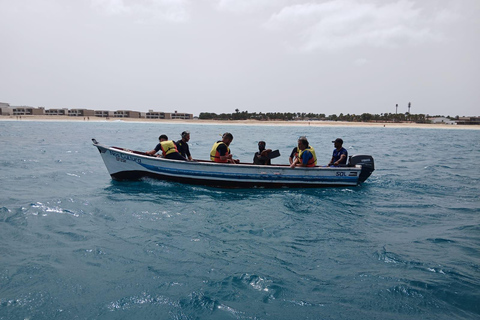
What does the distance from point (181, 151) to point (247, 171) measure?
105 inches

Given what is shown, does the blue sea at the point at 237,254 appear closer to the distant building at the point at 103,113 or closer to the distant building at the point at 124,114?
the distant building at the point at 124,114

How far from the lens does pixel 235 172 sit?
11.7 metres

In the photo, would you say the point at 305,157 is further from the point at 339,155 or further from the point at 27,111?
the point at 27,111

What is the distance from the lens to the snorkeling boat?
11.7 metres

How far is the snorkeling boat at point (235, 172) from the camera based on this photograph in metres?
11.7

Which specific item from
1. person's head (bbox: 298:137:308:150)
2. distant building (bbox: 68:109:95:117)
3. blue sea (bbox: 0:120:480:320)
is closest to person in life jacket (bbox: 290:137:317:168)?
person's head (bbox: 298:137:308:150)

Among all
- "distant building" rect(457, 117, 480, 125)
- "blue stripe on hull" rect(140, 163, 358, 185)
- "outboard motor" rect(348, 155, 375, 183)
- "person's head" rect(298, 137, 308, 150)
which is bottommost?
"blue stripe on hull" rect(140, 163, 358, 185)

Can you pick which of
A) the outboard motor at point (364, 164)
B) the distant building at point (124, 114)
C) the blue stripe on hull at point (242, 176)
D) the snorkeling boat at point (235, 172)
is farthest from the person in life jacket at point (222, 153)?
the distant building at point (124, 114)

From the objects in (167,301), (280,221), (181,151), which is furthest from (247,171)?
(167,301)

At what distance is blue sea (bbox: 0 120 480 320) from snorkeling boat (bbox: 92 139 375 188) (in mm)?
548

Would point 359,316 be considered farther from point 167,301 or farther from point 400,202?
point 400,202

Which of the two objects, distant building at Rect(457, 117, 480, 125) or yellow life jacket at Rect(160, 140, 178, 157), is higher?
distant building at Rect(457, 117, 480, 125)

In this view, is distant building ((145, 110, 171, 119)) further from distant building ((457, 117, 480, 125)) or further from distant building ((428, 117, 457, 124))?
distant building ((457, 117, 480, 125))

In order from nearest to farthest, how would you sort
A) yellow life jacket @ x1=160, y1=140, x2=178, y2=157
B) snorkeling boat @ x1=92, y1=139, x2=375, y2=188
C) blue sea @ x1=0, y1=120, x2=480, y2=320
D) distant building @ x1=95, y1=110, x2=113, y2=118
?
blue sea @ x1=0, y1=120, x2=480, y2=320
snorkeling boat @ x1=92, y1=139, x2=375, y2=188
yellow life jacket @ x1=160, y1=140, x2=178, y2=157
distant building @ x1=95, y1=110, x2=113, y2=118
